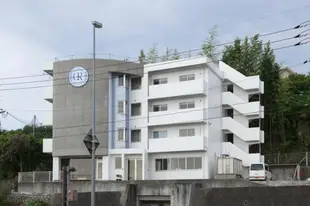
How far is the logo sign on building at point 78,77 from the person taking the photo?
1860 inches

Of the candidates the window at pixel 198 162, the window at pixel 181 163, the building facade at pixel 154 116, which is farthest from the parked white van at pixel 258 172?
the window at pixel 181 163

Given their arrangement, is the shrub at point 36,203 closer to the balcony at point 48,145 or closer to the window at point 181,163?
the balcony at point 48,145

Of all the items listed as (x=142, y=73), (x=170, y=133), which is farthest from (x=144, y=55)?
(x=170, y=133)

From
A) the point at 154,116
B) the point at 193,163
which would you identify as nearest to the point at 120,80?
the point at 154,116

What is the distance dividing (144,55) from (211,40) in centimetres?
837

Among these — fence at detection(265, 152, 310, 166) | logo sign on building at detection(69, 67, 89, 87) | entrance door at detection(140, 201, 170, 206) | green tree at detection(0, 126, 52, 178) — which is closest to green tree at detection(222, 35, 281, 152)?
fence at detection(265, 152, 310, 166)

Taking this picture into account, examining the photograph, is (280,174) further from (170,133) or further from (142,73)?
(142,73)

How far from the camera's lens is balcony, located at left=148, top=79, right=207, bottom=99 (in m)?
44.9

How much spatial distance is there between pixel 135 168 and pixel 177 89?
27.6ft

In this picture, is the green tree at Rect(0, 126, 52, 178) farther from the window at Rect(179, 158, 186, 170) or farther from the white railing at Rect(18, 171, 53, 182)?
the window at Rect(179, 158, 186, 170)

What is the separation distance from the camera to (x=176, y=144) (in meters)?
44.5

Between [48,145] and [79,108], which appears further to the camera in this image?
[48,145]

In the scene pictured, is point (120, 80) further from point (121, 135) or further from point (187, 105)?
point (187, 105)

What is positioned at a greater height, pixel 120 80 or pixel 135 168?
pixel 120 80
